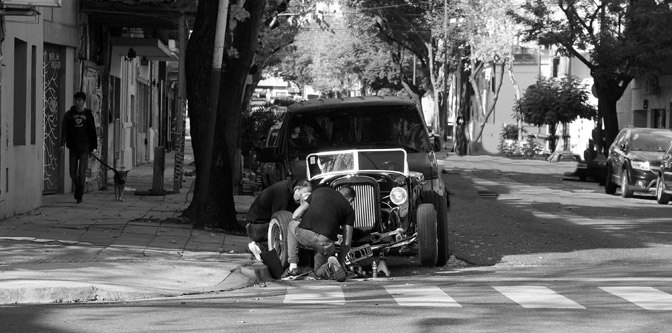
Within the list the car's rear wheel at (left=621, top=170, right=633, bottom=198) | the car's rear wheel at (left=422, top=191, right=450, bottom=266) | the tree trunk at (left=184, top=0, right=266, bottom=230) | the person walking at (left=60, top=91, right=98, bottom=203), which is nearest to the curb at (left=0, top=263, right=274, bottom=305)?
the car's rear wheel at (left=422, top=191, right=450, bottom=266)

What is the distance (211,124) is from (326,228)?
4525 mm

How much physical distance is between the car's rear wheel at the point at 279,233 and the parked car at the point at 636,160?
→ 16.6 m

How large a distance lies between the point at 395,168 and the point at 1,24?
5.99m

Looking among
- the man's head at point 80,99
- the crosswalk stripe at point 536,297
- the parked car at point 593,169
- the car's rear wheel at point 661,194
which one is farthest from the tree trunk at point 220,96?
the parked car at point 593,169

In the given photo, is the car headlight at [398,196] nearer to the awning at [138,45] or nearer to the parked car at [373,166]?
the parked car at [373,166]

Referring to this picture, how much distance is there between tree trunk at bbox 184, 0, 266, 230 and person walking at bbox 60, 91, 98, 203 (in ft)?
9.99

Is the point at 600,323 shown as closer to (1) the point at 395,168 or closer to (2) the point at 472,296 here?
(2) the point at 472,296

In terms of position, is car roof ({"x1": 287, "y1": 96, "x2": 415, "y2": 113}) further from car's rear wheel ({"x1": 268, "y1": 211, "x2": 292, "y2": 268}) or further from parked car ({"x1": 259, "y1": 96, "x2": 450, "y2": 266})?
car's rear wheel ({"x1": 268, "y1": 211, "x2": 292, "y2": 268})

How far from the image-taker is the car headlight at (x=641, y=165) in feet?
95.7

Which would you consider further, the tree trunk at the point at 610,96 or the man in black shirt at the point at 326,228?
the tree trunk at the point at 610,96

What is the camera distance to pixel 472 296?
37.1 ft

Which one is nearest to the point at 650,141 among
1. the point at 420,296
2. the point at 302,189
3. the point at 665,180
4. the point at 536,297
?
the point at 665,180

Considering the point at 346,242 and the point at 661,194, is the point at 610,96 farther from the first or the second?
the point at 346,242

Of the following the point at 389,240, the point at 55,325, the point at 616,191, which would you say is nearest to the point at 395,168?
the point at 389,240
